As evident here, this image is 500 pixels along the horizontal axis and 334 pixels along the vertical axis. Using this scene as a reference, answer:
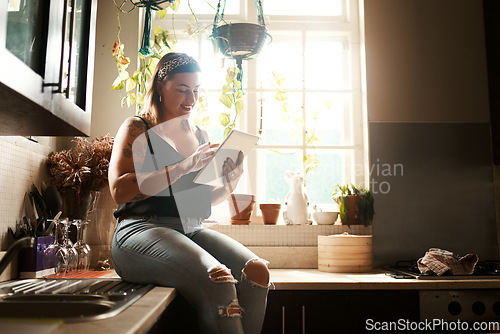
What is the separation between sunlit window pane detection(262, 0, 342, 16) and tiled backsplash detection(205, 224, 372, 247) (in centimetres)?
140

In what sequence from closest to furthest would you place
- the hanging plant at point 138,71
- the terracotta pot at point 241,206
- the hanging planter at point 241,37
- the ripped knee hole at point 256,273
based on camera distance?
the ripped knee hole at point 256,273, the hanging planter at point 241,37, the hanging plant at point 138,71, the terracotta pot at point 241,206

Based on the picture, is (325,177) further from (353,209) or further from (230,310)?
(230,310)

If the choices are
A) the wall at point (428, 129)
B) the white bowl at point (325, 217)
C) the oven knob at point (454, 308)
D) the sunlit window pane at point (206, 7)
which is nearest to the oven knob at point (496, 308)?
the oven knob at point (454, 308)

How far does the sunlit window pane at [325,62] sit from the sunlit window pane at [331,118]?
7 cm

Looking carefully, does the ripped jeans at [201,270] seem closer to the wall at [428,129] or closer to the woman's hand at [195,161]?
the woman's hand at [195,161]

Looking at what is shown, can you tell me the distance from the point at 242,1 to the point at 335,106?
90 centimetres

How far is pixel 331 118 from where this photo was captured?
296cm

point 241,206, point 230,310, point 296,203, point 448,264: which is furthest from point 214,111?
point 230,310

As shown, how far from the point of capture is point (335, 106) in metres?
2.98

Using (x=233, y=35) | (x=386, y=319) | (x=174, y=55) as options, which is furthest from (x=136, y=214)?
(x=386, y=319)

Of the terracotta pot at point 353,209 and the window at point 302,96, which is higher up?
the window at point 302,96

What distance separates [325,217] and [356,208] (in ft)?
0.60

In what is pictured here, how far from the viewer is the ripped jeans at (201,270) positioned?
1403 mm

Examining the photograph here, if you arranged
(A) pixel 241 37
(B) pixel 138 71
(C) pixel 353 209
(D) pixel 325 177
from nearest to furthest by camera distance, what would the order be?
(A) pixel 241 37
(B) pixel 138 71
(C) pixel 353 209
(D) pixel 325 177
